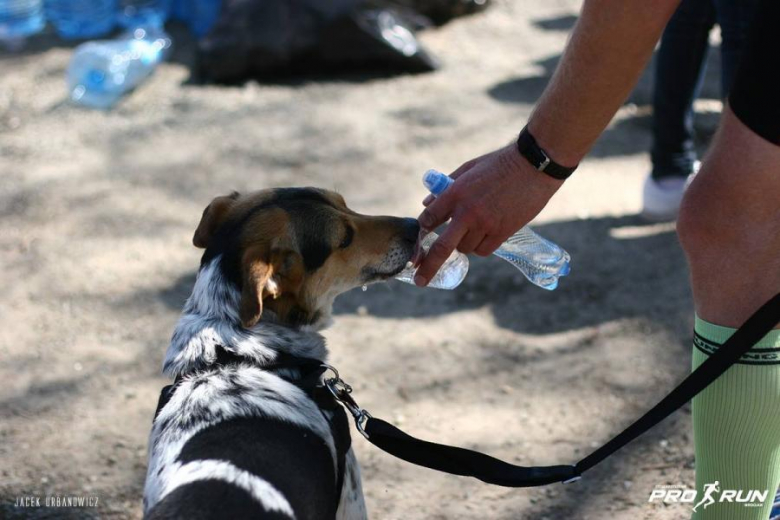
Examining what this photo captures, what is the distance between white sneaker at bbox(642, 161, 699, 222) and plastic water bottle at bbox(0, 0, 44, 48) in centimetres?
590

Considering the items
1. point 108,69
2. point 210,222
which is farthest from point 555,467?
point 108,69

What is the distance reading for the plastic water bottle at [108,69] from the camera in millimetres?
7254

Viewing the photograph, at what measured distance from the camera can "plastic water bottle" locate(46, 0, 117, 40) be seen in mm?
8406

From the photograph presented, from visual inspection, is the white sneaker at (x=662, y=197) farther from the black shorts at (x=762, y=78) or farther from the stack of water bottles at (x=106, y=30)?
the stack of water bottles at (x=106, y=30)

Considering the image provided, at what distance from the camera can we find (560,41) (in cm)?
842

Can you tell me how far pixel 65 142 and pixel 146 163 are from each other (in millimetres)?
774

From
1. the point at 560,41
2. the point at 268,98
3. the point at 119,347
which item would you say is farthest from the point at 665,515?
the point at 560,41

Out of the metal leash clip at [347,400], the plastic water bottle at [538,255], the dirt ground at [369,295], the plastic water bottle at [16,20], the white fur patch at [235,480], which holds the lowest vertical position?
the plastic water bottle at [16,20]

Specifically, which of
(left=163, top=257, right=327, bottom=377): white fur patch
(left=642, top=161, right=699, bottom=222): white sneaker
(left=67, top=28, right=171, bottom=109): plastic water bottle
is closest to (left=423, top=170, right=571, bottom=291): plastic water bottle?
(left=163, top=257, right=327, bottom=377): white fur patch

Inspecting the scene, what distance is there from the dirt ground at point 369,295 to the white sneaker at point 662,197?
9 cm

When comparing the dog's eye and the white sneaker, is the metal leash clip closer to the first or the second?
the dog's eye

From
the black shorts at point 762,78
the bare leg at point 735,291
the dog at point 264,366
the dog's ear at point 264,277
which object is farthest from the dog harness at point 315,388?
the black shorts at point 762,78

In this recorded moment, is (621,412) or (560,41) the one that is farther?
(560,41)

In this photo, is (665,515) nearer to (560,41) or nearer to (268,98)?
(268,98)
